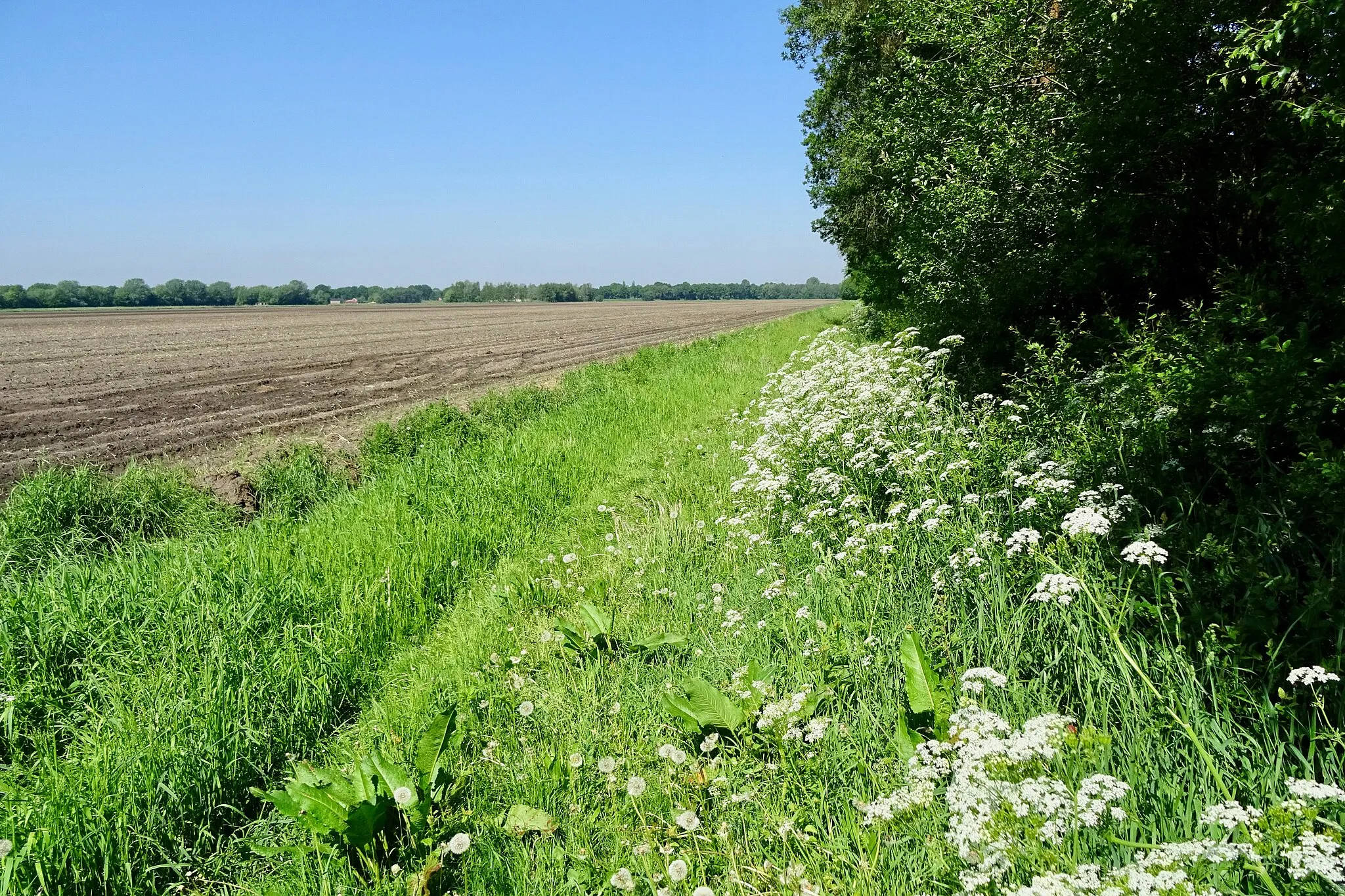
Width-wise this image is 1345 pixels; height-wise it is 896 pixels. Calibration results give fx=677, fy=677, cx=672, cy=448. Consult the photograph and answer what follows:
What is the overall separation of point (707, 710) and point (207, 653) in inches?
121

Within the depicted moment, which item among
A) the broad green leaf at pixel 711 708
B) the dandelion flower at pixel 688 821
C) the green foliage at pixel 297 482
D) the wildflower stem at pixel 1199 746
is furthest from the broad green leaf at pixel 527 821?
the green foliage at pixel 297 482

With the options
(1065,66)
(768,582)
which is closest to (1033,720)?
(768,582)

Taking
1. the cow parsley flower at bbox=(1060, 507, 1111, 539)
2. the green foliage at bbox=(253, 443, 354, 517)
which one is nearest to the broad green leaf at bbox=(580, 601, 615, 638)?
the cow parsley flower at bbox=(1060, 507, 1111, 539)

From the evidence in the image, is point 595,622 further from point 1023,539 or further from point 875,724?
point 1023,539

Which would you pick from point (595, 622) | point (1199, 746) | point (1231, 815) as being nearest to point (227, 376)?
point (595, 622)

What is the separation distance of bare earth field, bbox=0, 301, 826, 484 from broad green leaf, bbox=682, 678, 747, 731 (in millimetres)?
11796

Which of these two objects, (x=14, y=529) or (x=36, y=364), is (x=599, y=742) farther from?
(x=36, y=364)

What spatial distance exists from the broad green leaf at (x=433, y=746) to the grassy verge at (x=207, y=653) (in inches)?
37.3

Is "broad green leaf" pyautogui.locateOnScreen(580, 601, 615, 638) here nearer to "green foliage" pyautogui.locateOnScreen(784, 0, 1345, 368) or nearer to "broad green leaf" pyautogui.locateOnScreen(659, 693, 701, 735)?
"broad green leaf" pyautogui.locateOnScreen(659, 693, 701, 735)

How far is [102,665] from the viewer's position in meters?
3.93

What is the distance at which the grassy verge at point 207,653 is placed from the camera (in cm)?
284

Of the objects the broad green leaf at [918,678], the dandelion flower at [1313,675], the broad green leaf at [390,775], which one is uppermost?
the dandelion flower at [1313,675]

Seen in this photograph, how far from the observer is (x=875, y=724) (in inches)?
108

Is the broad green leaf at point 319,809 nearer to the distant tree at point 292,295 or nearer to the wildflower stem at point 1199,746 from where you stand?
the wildflower stem at point 1199,746
